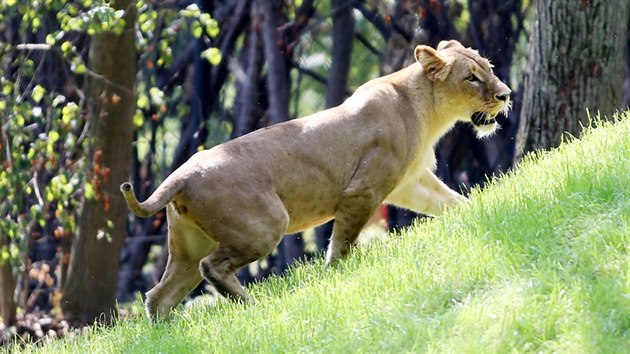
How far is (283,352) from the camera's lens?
6195mm

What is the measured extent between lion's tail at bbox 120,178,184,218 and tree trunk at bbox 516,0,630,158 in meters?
3.31

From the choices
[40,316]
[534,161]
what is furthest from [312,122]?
[40,316]

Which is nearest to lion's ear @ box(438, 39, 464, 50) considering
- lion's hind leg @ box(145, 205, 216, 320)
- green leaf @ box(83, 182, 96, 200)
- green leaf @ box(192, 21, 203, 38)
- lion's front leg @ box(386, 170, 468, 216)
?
lion's front leg @ box(386, 170, 468, 216)

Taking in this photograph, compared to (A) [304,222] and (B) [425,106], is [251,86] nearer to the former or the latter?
(B) [425,106]

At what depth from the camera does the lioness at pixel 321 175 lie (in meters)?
7.73

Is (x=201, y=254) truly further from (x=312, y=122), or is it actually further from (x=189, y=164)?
(x=312, y=122)

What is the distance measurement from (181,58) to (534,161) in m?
8.32

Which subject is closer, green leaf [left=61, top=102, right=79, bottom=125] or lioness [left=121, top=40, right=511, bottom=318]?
lioness [left=121, top=40, right=511, bottom=318]

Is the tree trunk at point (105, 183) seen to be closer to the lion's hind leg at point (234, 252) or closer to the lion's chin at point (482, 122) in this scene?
the lion's chin at point (482, 122)

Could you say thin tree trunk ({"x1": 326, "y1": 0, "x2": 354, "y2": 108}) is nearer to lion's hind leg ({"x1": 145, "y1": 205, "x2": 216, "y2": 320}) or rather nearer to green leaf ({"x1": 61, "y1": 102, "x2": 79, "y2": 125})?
green leaf ({"x1": 61, "y1": 102, "x2": 79, "y2": 125})

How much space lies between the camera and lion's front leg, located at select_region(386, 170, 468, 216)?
29.0 feet

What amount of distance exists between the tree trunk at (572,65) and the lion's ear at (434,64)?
52.0 inches

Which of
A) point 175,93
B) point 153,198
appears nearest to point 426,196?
point 153,198

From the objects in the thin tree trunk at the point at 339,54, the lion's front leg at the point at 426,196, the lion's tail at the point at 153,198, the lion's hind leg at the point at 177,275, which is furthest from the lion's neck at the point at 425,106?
the thin tree trunk at the point at 339,54
